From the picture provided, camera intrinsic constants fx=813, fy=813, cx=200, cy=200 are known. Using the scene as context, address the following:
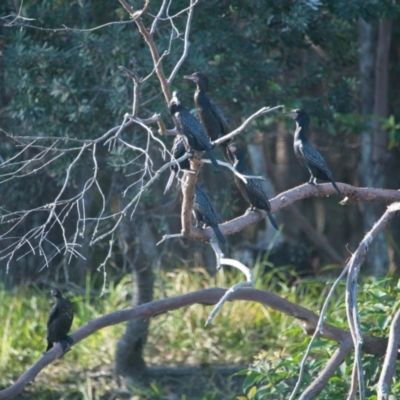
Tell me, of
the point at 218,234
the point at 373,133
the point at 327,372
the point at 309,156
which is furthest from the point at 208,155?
the point at 373,133

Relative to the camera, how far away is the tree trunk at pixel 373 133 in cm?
846

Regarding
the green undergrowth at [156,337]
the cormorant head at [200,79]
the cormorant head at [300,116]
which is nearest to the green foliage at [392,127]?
the green undergrowth at [156,337]

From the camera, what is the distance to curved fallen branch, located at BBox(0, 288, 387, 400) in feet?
13.5

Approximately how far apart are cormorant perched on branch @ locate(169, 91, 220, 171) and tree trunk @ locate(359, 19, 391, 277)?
4792mm

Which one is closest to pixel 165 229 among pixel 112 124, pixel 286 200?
pixel 112 124

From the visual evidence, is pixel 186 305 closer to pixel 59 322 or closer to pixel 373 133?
pixel 59 322

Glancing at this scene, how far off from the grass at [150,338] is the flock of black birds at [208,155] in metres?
1.53

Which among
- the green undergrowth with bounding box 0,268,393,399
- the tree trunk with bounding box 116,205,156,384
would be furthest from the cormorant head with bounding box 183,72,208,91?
the green undergrowth with bounding box 0,268,393,399

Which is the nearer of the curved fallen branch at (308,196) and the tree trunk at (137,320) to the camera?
the curved fallen branch at (308,196)

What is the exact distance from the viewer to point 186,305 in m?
4.45

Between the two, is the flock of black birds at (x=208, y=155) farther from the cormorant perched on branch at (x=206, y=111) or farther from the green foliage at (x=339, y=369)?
the green foliage at (x=339, y=369)

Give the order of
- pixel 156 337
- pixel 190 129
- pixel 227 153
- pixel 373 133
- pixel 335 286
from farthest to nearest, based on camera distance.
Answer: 1. pixel 373 133
2. pixel 156 337
3. pixel 227 153
4. pixel 190 129
5. pixel 335 286

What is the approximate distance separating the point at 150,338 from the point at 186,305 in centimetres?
310

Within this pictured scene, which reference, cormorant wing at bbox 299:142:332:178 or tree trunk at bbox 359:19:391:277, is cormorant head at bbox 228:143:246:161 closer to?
cormorant wing at bbox 299:142:332:178
